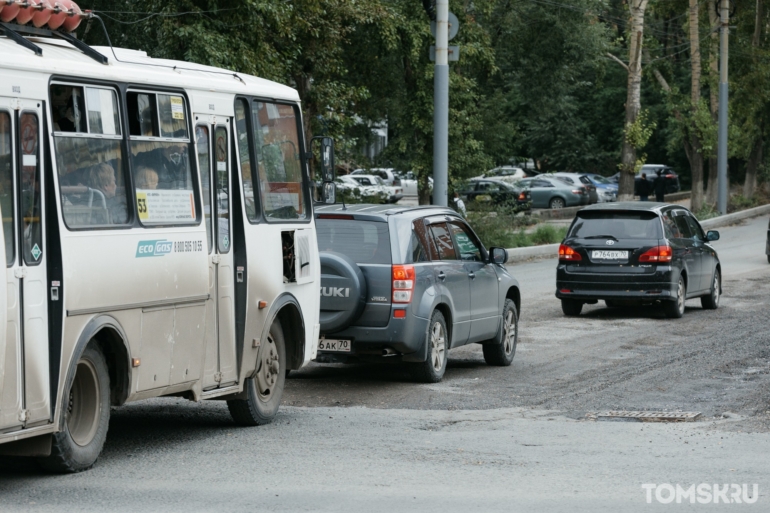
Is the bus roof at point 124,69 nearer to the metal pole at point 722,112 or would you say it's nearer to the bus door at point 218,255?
the bus door at point 218,255

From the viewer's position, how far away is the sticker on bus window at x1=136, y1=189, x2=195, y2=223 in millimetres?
8414

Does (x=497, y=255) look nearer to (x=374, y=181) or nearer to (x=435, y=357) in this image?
(x=435, y=357)

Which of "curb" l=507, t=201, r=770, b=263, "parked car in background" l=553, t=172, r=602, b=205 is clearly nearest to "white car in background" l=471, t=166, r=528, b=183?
"parked car in background" l=553, t=172, r=602, b=205

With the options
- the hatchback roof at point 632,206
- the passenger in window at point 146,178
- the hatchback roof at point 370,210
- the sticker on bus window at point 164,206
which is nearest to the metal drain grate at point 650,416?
the hatchback roof at point 370,210

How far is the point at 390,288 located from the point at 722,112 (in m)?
36.6

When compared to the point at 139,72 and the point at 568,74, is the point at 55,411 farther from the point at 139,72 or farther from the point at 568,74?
the point at 568,74

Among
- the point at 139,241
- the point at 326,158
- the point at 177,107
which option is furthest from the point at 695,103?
the point at 139,241

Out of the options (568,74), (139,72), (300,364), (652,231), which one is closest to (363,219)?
(300,364)

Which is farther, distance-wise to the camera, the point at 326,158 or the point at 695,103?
the point at 695,103

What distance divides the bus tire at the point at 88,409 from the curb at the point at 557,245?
845 inches

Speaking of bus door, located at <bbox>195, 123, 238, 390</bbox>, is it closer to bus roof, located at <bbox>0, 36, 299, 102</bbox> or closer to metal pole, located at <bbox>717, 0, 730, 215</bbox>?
bus roof, located at <bbox>0, 36, 299, 102</bbox>

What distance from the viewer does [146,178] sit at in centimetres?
853

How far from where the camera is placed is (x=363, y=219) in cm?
1215

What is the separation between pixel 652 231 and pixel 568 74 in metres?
27.6
